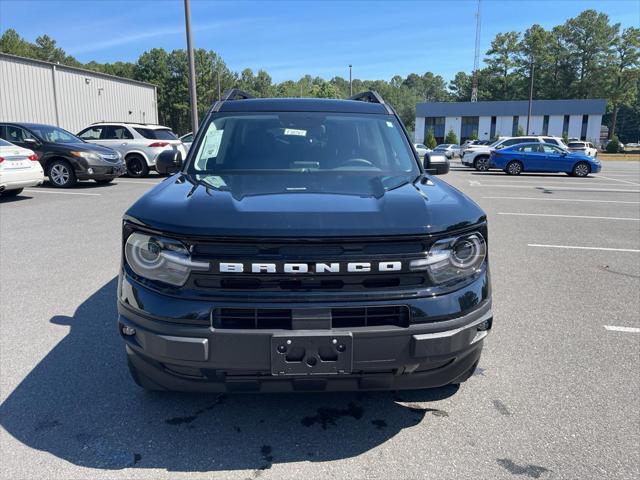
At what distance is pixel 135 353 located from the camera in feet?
8.23

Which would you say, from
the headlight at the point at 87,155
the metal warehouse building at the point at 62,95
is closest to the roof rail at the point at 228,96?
the headlight at the point at 87,155

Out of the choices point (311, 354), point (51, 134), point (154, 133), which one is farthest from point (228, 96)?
point (154, 133)

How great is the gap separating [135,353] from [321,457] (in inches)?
42.2

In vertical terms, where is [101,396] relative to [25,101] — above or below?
below

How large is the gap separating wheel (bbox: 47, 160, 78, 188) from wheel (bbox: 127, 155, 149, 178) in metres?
3.32

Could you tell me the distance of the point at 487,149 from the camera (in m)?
24.2

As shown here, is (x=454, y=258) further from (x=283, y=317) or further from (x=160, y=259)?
(x=160, y=259)

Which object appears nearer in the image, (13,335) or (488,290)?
(488,290)

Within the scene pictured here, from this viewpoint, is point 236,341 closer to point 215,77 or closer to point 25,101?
point 25,101

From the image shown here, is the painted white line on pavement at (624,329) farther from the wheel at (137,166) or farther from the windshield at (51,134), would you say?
the wheel at (137,166)

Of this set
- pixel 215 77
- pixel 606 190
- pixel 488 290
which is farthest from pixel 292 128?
pixel 215 77

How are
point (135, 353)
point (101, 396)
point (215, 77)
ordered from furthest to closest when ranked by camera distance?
point (215, 77)
point (101, 396)
point (135, 353)

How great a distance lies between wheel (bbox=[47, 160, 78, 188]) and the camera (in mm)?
13211

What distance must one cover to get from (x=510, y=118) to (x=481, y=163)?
176 feet
